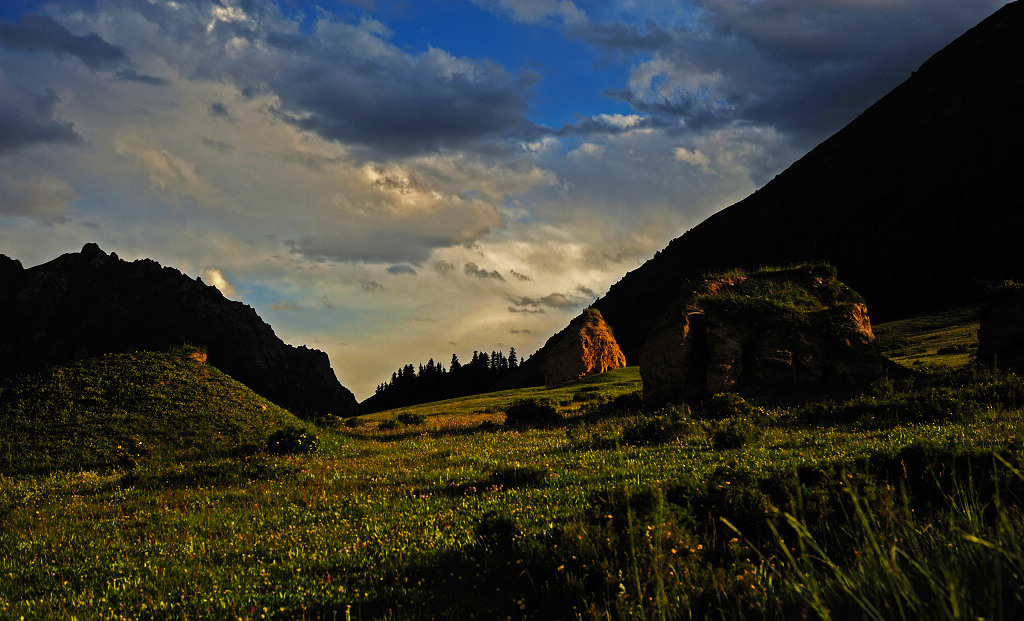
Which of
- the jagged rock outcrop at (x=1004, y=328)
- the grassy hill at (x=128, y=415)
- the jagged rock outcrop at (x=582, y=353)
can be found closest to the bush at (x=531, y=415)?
the grassy hill at (x=128, y=415)

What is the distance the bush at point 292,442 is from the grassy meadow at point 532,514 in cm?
7

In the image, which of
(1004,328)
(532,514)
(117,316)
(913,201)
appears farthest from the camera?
(913,201)

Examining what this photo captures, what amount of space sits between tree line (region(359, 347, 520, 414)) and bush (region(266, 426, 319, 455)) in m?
117

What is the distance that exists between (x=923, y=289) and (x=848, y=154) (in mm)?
86416

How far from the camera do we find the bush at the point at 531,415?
28.0m

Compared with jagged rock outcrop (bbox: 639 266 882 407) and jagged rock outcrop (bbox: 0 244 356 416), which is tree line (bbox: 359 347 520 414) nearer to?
jagged rock outcrop (bbox: 0 244 356 416)

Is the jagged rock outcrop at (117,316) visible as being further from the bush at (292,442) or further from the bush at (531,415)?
the bush at (292,442)

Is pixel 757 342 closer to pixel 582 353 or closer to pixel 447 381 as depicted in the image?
pixel 582 353

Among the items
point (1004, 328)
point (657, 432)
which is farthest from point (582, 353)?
point (657, 432)

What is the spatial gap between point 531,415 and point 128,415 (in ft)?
54.9

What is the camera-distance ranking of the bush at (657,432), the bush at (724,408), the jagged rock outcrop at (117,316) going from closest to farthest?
1. the bush at (657,432)
2. the bush at (724,408)
3. the jagged rock outcrop at (117,316)

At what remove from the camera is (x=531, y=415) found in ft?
95.3

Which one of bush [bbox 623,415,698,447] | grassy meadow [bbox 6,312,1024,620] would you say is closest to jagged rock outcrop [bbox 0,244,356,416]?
grassy meadow [bbox 6,312,1024,620]

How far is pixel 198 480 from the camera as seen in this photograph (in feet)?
53.2
